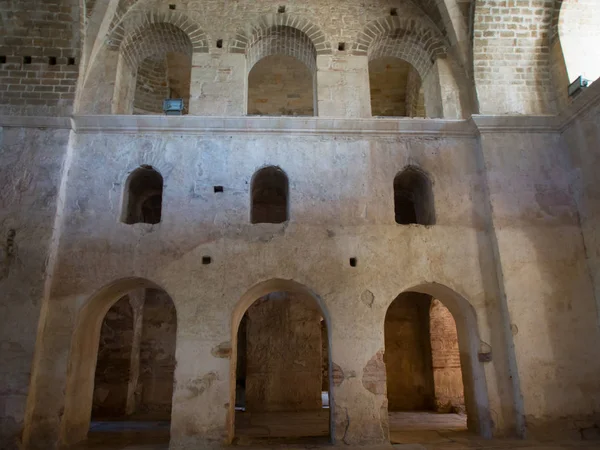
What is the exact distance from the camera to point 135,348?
419 inches

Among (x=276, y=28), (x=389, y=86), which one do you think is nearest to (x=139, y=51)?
(x=276, y=28)

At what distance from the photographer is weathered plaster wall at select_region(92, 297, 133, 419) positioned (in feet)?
32.9

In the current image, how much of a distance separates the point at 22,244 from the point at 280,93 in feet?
23.5

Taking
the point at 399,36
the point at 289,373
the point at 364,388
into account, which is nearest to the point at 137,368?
the point at 289,373

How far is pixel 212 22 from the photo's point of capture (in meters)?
8.39

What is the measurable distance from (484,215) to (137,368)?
8424 millimetres

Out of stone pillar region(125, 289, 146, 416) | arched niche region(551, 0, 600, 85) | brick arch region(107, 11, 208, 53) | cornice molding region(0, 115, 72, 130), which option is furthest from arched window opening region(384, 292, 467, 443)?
cornice molding region(0, 115, 72, 130)

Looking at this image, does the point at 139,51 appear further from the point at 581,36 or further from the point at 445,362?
the point at 445,362

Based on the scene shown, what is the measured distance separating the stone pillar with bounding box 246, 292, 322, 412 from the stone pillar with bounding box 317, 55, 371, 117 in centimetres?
449

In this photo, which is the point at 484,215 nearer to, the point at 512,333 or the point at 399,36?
the point at 512,333

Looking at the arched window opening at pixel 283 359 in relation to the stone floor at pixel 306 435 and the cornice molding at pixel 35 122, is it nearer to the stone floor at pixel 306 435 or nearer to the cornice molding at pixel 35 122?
the stone floor at pixel 306 435

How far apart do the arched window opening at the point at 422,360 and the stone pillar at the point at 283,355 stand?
1848 mm

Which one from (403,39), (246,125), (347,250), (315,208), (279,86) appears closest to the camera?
(347,250)

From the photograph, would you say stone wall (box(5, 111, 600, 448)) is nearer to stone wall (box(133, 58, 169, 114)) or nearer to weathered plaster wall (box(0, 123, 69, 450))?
weathered plaster wall (box(0, 123, 69, 450))
